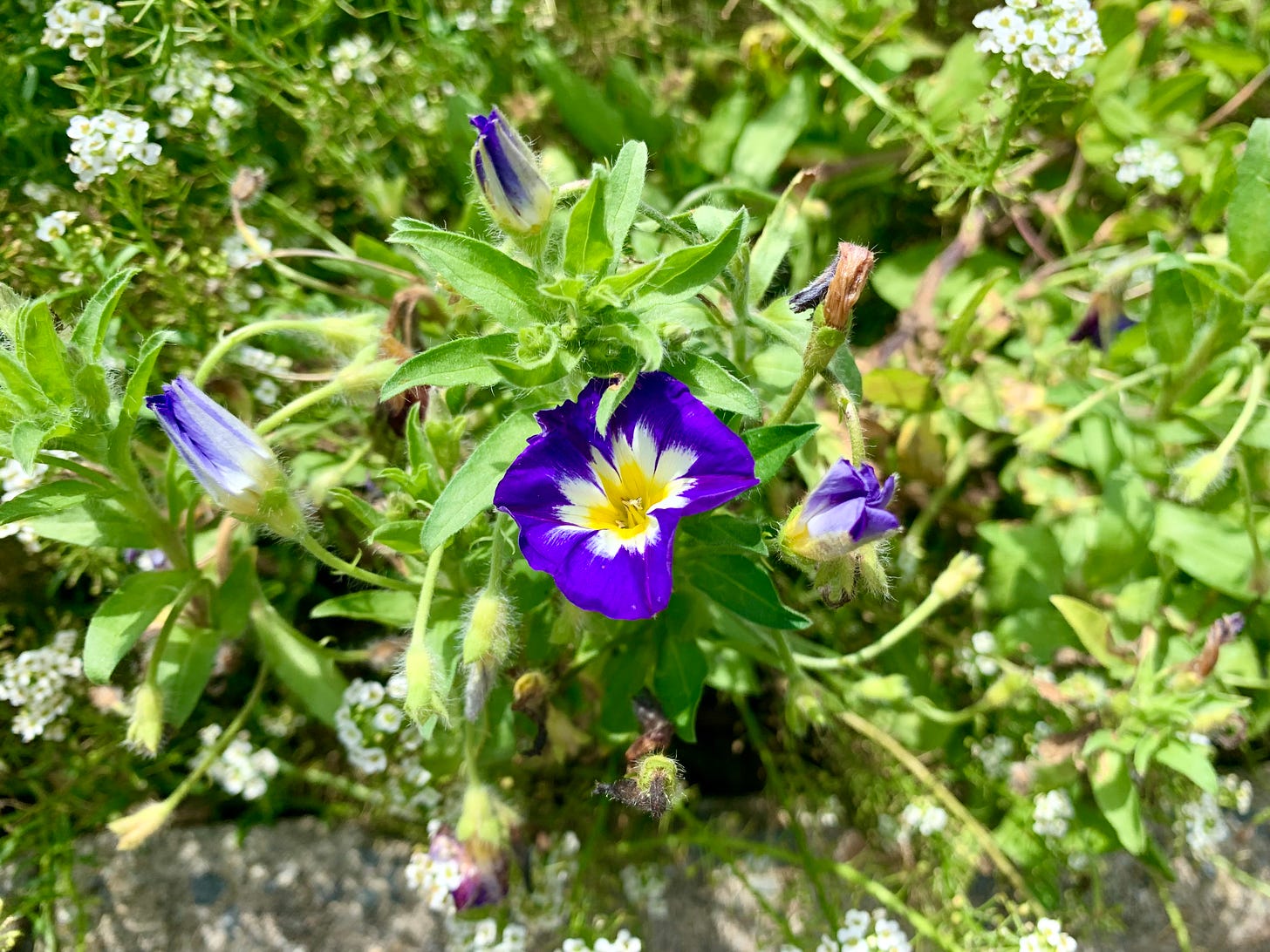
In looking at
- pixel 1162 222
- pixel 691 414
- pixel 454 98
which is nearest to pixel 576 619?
pixel 691 414

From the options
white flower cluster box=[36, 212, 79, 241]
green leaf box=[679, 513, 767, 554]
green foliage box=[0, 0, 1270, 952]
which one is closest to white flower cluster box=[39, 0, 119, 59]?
green foliage box=[0, 0, 1270, 952]

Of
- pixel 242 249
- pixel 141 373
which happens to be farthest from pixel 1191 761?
pixel 242 249

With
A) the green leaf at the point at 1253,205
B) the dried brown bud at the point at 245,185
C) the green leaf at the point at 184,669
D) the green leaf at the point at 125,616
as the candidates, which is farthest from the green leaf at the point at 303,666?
the green leaf at the point at 1253,205

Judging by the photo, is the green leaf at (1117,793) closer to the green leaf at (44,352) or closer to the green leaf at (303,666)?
the green leaf at (303,666)

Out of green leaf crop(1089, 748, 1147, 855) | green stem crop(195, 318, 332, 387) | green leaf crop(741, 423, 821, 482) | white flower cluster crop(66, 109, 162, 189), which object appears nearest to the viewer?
green leaf crop(741, 423, 821, 482)

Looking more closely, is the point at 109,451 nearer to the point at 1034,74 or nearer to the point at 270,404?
the point at 270,404

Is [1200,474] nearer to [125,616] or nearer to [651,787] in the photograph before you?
[651,787]

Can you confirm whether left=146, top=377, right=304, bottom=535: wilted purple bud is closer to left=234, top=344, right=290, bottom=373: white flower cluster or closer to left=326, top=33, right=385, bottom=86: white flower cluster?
left=234, top=344, right=290, bottom=373: white flower cluster

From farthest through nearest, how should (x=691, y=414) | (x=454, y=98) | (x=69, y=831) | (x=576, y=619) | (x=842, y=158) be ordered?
1. (x=842, y=158)
2. (x=454, y=98)
3. (x=69, y=831)
4. (x=576, y=619)
5. (x=691, y=414)
